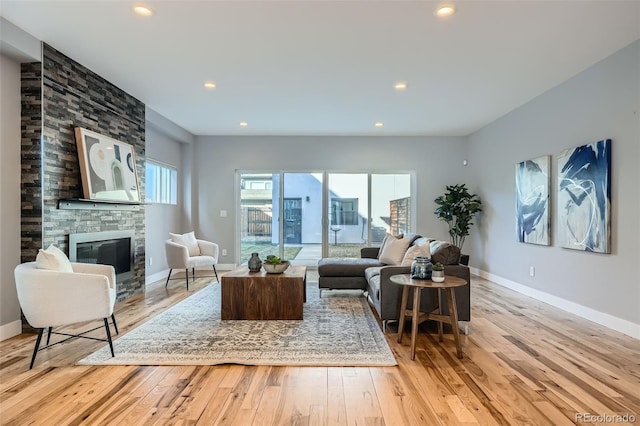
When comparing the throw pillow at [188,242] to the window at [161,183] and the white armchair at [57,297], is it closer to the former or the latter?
the window at [161,183]

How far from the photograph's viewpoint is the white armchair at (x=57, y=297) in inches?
97.6

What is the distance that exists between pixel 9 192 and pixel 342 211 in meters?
5.17

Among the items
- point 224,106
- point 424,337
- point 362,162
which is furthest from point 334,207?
point 424,337

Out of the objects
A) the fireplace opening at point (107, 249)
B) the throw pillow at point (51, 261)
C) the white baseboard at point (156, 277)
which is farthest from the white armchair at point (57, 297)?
the white baseboard at point (156, 277)

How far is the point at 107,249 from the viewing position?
13.6 ft

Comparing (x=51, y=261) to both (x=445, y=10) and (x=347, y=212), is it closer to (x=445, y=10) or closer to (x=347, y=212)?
(x=445, y=10)

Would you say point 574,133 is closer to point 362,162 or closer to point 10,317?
point 362,162

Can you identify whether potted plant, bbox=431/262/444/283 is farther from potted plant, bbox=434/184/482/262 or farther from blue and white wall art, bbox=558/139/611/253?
potted plant, bbox=434/184/482/262

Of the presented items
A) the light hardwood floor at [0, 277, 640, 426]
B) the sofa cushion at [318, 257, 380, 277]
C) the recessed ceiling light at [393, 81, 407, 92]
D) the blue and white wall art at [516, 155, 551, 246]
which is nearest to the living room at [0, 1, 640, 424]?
the blue and white wall art at [516, 155, 551, 246]

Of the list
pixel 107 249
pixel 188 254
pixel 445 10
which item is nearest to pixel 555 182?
pixel 445 10

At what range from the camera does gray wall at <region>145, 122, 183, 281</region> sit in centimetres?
559

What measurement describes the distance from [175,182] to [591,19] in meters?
6.38

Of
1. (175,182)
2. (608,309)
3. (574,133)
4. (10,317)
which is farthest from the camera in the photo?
(175,182)

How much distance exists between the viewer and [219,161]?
23.2ft
